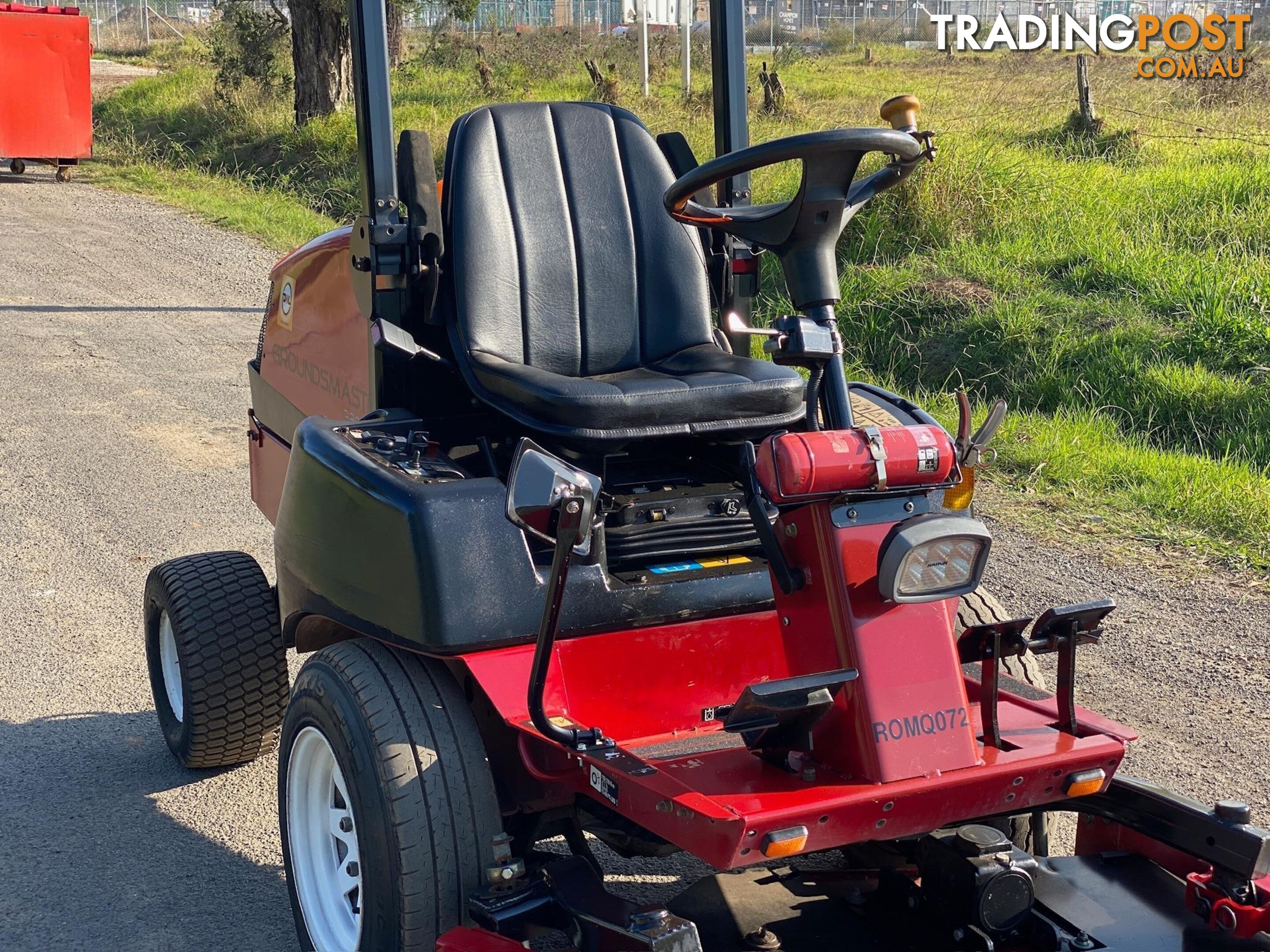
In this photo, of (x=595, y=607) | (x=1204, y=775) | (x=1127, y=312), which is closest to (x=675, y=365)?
(x=595, y=607)

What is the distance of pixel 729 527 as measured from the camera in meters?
2.96

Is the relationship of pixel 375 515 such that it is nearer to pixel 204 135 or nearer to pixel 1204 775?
pixel 1204 775

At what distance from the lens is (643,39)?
13.8m

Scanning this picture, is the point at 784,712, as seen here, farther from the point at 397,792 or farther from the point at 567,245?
the point at 567,245

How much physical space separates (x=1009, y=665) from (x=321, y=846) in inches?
58.3

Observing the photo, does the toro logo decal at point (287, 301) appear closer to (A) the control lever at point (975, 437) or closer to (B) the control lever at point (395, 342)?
(B) the control lever at point (395, 342)

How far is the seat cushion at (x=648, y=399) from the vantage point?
2914 millimetres

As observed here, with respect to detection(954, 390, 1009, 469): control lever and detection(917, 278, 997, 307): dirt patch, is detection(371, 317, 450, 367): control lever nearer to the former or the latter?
detection(954, 390, 1009, 469): control lever

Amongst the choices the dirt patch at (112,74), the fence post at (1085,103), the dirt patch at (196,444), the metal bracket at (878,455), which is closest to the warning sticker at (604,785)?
the metal bracket at (878,455)

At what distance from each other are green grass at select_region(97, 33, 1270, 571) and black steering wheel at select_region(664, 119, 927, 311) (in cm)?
317

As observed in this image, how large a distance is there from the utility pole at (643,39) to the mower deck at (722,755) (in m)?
11.3

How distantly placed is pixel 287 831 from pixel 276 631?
85 cm

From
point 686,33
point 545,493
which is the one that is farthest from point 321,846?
point 686,33

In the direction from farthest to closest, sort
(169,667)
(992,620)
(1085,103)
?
(1085,103)
(169,667)
(992,620)
